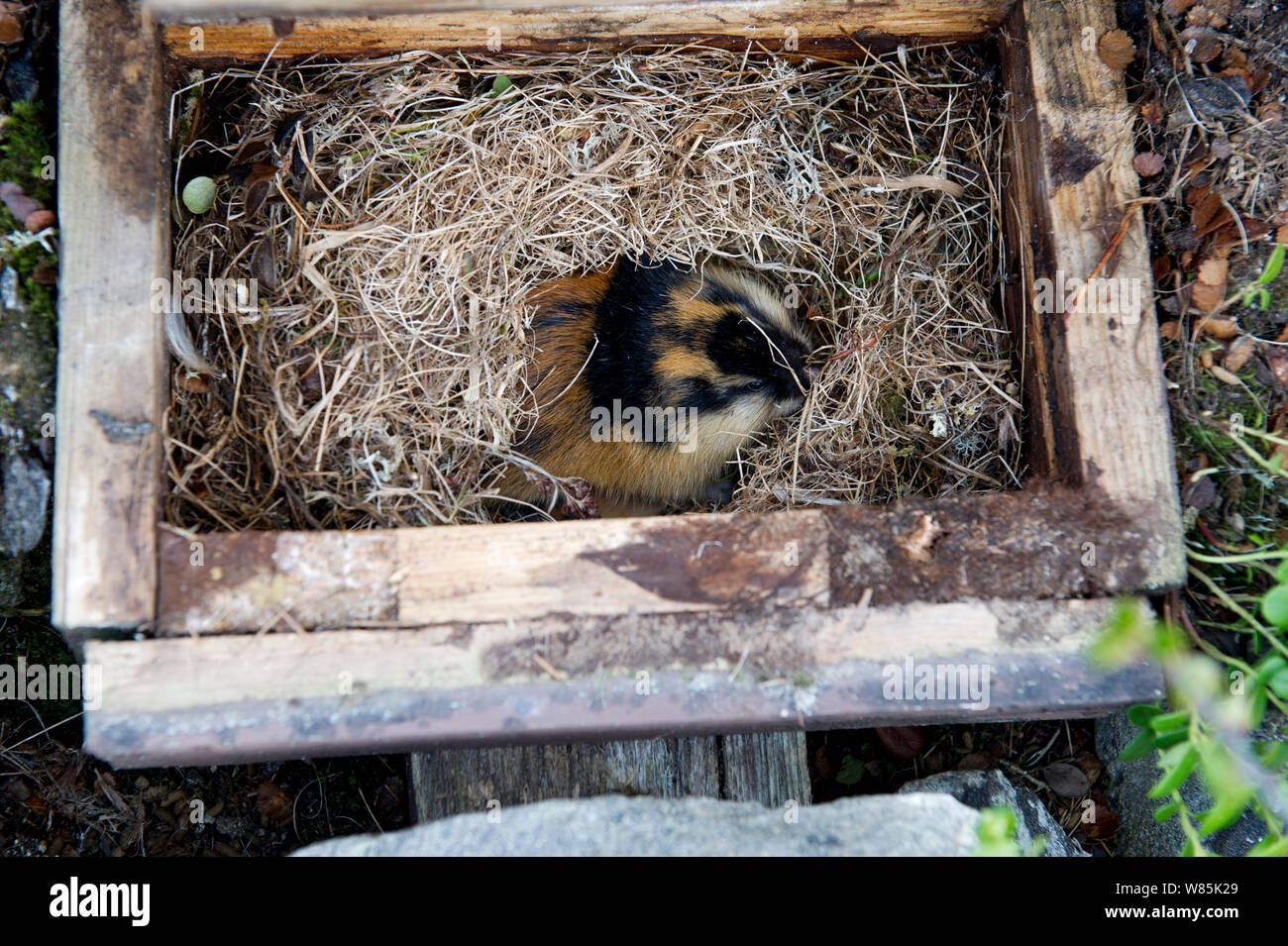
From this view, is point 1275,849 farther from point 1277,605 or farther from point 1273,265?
point 1273,265

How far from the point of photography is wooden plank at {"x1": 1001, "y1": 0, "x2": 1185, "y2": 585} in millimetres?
2492

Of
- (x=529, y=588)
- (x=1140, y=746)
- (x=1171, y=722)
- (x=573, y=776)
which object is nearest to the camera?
(x=1171, y=722)

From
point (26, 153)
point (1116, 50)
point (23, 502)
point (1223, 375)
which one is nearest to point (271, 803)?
point (23, 502)

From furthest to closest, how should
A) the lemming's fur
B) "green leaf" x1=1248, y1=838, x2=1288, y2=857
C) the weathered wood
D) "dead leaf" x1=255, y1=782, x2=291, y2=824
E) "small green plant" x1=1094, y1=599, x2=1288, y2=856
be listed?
1. "dead leaf" x1=255, y1=782, x2=291, y2=824
2. the lemming's fur
3. the weathered wood
4. "green leaf" x1=1248, y1=838, x2=1288, y2=857
5. "small green plant" x1=1094, y1=599, x2=1288, y2=856

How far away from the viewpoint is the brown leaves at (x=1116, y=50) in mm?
2633

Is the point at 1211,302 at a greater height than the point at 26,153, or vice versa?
the point at 26,153

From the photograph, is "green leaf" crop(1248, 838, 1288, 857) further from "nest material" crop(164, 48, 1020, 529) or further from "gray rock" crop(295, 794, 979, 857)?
"nest material" crop(164, 48, 1020, 529)

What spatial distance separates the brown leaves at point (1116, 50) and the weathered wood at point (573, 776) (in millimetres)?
2508

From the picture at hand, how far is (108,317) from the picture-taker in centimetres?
243

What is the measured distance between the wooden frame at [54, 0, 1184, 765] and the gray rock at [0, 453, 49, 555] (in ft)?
1.19

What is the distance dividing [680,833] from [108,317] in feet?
6.87

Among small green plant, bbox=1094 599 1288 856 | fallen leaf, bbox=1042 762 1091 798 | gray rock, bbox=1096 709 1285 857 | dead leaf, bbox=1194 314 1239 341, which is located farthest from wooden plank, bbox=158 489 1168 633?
fallen leaf, bbox=1042 762 1091 798

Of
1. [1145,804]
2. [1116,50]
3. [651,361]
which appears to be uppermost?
[1116,50]

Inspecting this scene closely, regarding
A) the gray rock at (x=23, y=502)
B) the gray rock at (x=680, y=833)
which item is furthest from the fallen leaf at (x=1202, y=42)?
the gray rock at (x=23, y=502)
